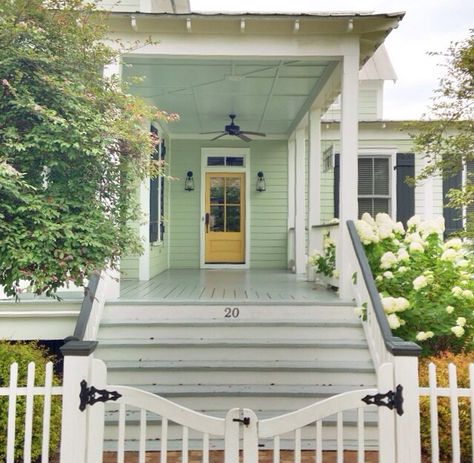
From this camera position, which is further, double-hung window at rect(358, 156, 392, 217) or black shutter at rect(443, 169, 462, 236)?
double-hung window at rect(358, 156, 392, 217)

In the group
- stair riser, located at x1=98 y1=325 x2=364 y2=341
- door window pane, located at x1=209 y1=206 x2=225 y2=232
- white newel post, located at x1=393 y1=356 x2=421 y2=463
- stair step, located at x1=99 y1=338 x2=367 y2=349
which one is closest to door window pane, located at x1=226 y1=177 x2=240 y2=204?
door window pane, located at x1=209 y1=206 x2=225 y2=232

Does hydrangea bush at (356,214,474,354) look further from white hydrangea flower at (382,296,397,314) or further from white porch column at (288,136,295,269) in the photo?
white porch column at (288,136,295,269)

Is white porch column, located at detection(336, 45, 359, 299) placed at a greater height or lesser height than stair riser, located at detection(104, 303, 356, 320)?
greater

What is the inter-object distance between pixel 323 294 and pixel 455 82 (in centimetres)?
336

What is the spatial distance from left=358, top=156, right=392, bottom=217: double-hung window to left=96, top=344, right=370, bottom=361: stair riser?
546 centimetres

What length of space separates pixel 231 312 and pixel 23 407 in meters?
2.05

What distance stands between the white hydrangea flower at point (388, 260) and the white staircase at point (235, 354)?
1.75 feet

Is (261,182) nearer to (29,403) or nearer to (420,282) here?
(420,282)

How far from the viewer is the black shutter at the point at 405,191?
9.20 m

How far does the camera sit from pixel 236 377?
4133 millimetres

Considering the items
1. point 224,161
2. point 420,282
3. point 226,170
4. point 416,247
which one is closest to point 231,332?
point 420,282

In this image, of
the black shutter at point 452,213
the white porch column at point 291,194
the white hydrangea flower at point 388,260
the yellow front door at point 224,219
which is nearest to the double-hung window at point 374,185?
the black shutter at point 452,213

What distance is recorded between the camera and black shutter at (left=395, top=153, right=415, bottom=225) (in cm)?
920

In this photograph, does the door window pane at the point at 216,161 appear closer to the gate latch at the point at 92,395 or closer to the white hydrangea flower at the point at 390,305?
the white hydrangea flower at the point at 390,305
